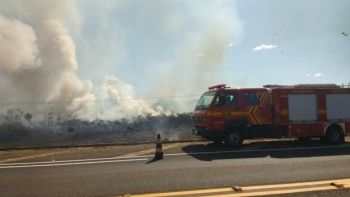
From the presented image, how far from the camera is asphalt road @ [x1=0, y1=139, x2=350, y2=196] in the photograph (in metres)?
10.3

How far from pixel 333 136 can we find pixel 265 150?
4875 millimetres

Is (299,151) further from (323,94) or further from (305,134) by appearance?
(323,94)

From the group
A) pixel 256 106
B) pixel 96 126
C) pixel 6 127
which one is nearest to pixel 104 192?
pixel 256 106

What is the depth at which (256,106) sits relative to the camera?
20.1m

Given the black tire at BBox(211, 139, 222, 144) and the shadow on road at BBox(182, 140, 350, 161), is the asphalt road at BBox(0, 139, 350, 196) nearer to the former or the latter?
the shadow on road at BBox(182, 140, 350, 161)

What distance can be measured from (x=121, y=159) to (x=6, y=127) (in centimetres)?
14720

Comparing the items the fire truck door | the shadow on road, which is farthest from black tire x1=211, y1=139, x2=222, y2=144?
the fire truck door

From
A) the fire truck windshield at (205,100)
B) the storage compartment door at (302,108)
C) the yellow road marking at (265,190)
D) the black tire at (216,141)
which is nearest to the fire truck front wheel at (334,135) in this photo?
the storage compartment door at (302,108)

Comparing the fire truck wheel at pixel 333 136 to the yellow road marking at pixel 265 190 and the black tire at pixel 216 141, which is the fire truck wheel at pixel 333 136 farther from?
the yellow road marking at pixel 265 190

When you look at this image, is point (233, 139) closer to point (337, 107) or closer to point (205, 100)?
point (205, 100)

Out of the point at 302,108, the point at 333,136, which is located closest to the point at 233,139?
the point at 302,108

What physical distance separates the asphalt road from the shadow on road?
32 mm

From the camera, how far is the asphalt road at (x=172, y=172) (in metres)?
10.3

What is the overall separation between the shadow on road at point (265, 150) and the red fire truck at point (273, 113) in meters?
0.55
